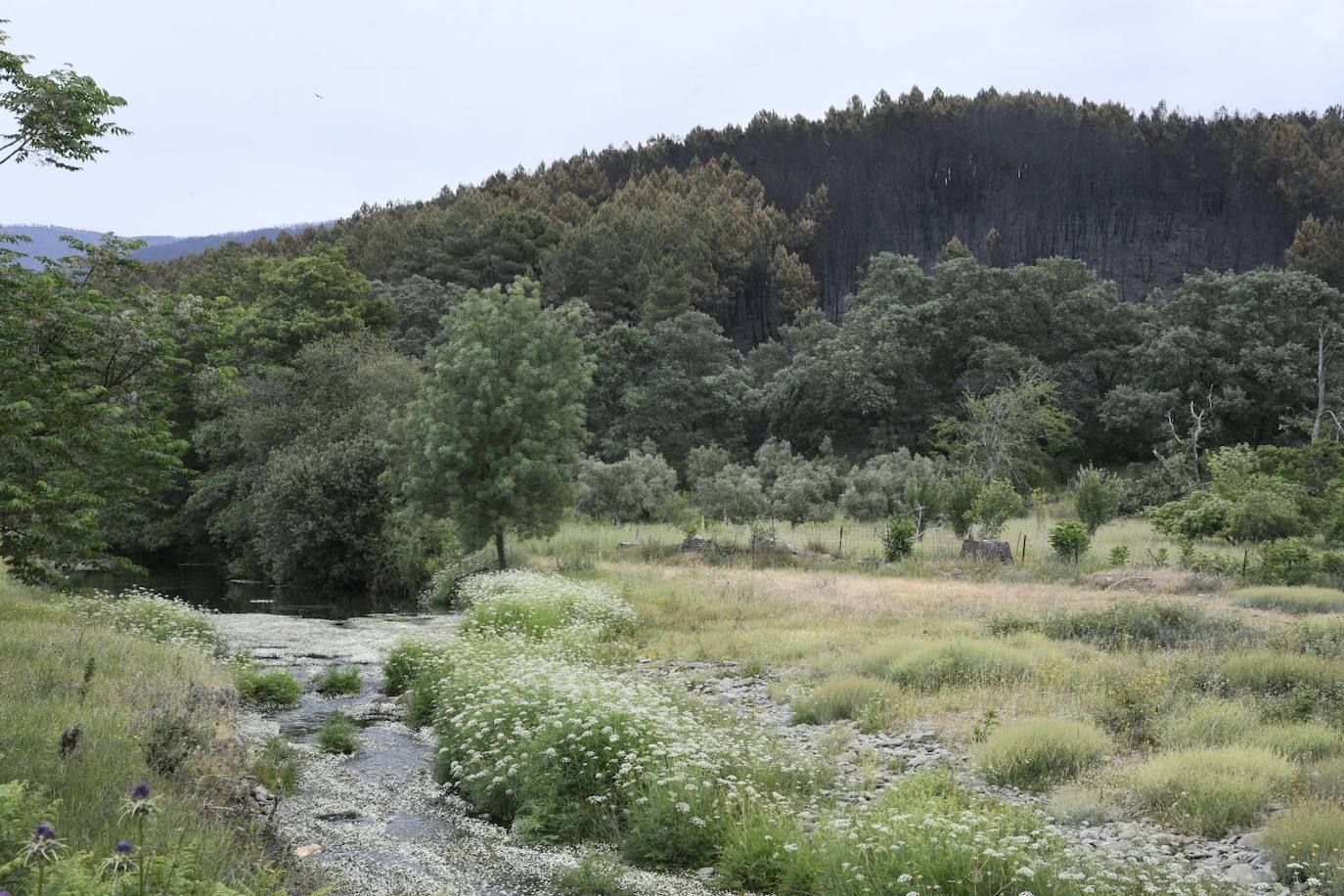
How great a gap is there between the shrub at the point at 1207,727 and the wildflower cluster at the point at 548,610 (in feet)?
34.4

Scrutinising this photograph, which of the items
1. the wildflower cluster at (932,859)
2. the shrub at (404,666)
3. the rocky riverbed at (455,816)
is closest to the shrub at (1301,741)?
the rocky riverbed at (455,816)

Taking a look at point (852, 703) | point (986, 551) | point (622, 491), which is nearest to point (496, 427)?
point (986, 551)

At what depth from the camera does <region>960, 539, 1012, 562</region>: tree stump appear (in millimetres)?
29828

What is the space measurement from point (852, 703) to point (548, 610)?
8.09 meters

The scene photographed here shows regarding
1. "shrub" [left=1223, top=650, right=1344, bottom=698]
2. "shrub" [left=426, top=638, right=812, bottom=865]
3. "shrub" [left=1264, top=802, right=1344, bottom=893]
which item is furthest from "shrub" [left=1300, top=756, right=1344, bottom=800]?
"shrub" [left=426, top=638, right=812, bottom=865]

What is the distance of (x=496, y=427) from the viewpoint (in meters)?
30.0

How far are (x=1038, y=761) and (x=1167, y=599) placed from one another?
493 inches

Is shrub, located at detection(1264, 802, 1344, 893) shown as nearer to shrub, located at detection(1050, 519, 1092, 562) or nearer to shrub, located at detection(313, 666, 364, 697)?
shrub, located at detection(313, 666, 364, 697)

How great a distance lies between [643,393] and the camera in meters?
55.1

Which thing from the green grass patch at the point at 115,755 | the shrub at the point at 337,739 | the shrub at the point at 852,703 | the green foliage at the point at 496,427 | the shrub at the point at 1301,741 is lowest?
the shrub at the point at 337,739

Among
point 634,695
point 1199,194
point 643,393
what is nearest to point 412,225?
point 643,393

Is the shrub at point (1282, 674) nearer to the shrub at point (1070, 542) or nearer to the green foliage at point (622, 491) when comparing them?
the shrub at point (1070, 542)

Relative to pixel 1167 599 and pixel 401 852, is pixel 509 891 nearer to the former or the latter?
pixel 401 852

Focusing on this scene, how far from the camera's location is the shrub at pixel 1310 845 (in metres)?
7.24
